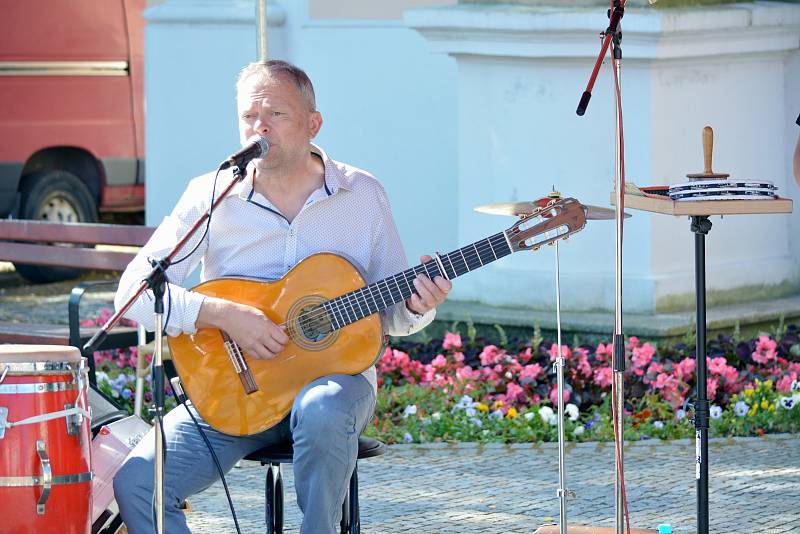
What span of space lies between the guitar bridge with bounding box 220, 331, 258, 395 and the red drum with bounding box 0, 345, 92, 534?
486 millimetres

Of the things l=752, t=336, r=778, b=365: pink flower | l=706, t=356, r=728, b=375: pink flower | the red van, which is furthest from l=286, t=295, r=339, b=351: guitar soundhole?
the red van

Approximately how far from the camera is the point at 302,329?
4.51 meters

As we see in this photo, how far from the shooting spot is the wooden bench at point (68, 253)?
6832mm

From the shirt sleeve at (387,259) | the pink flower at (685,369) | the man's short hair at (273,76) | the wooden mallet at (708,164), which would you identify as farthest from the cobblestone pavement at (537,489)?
the man's short hair at (273,76)

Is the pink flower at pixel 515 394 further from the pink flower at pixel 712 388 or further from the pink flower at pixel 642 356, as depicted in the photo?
the pink flower at pixel 712 388

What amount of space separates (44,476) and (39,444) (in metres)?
0.08

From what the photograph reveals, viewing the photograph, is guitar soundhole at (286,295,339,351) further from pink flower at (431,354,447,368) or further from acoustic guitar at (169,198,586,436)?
pink flower at (431,354,447,368)

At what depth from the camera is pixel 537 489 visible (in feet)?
18.7

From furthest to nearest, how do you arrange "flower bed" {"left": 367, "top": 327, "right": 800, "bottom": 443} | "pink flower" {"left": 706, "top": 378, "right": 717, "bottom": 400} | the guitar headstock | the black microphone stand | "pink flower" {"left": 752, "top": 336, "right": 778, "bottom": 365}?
"pink flower" {"left": 752, "top": 336, "right": 778, "bottom": 365} < "pink flower" {"left": 706, "top": 378, "right": 717, "bottom": 400} < "flower bed" {"left": 367, "top": 327, "right": 800, "bottom": 443} < the guitar headstock < the black microphone stand

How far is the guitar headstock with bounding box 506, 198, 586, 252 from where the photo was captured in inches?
174

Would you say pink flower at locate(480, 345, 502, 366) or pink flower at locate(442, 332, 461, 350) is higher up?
pink flower at locate(442, 332, 461, 350)

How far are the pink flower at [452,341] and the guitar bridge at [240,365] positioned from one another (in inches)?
117

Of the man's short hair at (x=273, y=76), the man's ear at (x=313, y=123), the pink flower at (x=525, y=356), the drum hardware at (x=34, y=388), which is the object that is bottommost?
the pink flower at (x=525, y=356)

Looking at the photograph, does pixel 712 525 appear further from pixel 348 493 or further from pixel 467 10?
pixel 467 10
